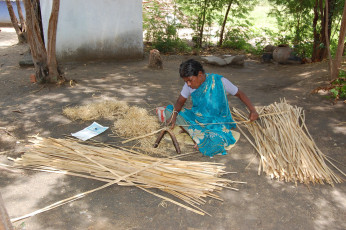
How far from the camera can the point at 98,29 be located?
22.7ft

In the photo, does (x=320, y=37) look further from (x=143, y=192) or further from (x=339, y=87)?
(x=143, y=192)

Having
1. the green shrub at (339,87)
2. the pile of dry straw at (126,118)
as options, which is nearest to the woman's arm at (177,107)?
the pile of dry straw at (126,118)

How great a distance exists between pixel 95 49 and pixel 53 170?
4.89 meters

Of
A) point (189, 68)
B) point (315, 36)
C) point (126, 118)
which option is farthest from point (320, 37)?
point (126, 118)

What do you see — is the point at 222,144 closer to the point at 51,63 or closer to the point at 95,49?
the point at 51,63

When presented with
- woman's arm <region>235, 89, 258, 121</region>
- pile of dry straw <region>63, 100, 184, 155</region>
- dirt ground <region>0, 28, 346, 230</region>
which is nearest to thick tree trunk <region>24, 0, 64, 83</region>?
dirt ground <region>0, 28, 346, 230</region>

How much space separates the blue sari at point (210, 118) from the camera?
3.08 m

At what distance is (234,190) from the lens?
8.51 ft

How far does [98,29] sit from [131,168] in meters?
5.20

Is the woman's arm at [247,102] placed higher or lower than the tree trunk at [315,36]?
lower

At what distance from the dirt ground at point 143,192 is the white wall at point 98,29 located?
4.55 ft

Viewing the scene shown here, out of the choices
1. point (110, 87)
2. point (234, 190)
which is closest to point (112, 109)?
point (110, 87)

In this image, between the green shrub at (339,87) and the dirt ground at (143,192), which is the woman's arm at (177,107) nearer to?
the dirt ground at (143,192)

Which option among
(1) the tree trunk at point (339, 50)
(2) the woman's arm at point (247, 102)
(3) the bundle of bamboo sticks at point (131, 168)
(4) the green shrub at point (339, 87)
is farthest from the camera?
(1) the tree trunk at point (339, 50)
